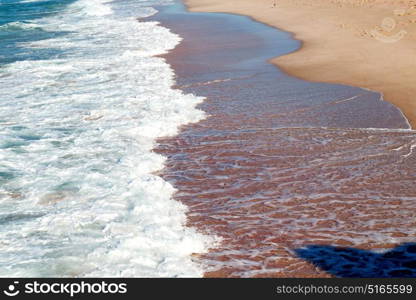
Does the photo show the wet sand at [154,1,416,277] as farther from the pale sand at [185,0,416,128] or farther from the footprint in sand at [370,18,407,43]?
the footprint in sand at [370,18,407,43]

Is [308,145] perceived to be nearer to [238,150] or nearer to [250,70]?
[238,150]

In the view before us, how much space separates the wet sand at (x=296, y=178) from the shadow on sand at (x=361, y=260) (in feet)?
0.04

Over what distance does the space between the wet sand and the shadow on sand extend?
11 mm

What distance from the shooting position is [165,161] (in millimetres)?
9719

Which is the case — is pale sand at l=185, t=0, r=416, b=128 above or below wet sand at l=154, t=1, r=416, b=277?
above

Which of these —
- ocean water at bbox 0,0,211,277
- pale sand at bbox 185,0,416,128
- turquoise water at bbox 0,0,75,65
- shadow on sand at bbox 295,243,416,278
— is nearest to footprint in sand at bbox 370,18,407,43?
pale sand at bbox 185,0,416,128

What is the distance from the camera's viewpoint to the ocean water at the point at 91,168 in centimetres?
666

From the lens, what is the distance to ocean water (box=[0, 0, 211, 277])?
21.8ft

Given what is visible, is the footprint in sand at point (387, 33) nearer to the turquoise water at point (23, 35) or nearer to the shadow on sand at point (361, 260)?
the turquoise water at point (23, 35)

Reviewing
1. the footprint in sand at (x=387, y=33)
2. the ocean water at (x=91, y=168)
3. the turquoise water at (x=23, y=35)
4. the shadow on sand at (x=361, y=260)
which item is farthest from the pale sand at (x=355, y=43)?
the turquoise water at (x=23, y=35)

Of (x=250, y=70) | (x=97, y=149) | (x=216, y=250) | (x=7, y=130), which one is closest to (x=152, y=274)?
(x=216, y=250)

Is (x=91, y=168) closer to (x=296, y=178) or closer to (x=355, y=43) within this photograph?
(x=296, y=178)

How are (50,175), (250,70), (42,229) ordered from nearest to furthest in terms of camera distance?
(42,229) < (50,175) < (250,70)

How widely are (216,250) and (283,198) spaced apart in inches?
66.5
